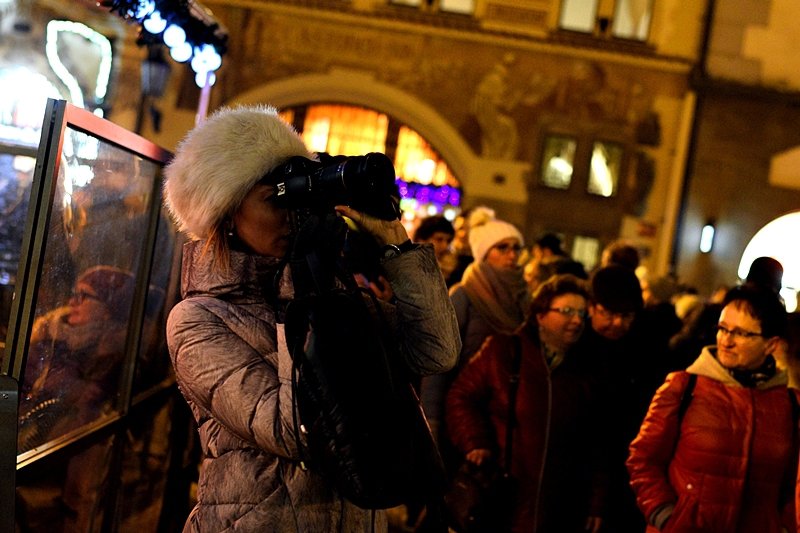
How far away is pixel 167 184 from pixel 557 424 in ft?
7.99

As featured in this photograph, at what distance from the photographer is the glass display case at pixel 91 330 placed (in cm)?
290

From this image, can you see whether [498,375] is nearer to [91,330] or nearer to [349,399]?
[91,330]

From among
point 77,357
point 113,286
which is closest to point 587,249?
point 113,286

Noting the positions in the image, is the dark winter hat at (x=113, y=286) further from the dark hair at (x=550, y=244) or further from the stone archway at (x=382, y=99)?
the stone archway at (x=382, y=99)

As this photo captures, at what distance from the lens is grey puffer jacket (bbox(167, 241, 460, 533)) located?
229 cm

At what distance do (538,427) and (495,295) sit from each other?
1464 mm

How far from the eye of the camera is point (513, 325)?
580cm

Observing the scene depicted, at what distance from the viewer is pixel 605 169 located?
56.0 ft

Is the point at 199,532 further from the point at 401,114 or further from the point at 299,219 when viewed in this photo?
the point at 401,114

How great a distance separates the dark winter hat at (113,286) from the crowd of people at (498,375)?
1108 millimetres

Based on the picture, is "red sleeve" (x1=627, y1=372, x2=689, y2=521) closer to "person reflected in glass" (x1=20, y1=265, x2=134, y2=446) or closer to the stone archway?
"person reflected in glass" (x1=20, y1=265, x2=134, y2=446)

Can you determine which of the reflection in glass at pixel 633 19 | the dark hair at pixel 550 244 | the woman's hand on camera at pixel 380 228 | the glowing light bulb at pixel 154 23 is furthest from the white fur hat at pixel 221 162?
the reflection in glass at pixel 633 19

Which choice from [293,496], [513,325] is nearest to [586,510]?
[513,325]

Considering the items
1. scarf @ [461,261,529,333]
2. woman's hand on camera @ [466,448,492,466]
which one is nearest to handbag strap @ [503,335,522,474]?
woman's hand on camera @ [466,448,492,466]
